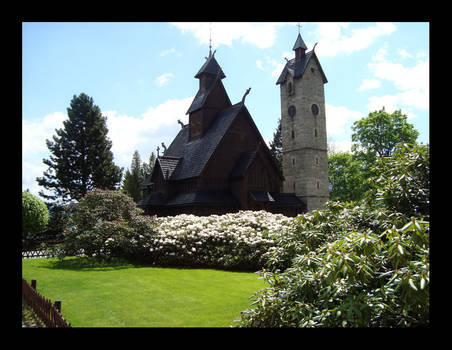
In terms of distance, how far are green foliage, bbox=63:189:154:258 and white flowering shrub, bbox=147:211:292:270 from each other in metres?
0.88

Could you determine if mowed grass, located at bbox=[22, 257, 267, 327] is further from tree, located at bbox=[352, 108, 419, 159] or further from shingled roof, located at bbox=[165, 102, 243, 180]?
tree, located at bbox=[352, 108, 419, 159]

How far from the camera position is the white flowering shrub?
47.6ft

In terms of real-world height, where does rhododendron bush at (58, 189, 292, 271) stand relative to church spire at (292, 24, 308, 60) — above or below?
below

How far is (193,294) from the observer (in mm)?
9508

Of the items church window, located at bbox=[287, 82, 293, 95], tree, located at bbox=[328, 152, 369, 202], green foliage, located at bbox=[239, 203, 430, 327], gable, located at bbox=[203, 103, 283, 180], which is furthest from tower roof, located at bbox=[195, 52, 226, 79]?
green foliage, located at bbox=[239, 203, 430, 327]

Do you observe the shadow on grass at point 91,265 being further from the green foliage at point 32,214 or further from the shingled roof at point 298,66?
the shingled roof at point 298,66

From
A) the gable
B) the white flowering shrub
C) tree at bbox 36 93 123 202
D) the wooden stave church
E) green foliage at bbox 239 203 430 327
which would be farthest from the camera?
tree at bbox 36 93 123 202

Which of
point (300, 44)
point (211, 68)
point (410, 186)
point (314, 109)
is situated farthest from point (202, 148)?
point (410, 186)

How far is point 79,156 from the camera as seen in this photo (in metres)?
40.2

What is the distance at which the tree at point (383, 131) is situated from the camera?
42.7 m

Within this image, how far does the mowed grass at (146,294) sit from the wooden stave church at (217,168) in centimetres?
1313
